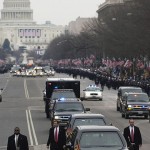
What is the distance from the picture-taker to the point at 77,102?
116 ft

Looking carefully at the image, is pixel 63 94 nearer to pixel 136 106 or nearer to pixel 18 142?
pixel 136 106

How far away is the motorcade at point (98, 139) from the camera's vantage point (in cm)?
1983

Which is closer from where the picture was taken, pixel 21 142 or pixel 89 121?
pixel 21 142

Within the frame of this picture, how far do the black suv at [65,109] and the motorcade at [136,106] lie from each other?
7.17m

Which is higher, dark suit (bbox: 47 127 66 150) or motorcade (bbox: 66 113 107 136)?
motorcade (bbox: 66 113 107 136)

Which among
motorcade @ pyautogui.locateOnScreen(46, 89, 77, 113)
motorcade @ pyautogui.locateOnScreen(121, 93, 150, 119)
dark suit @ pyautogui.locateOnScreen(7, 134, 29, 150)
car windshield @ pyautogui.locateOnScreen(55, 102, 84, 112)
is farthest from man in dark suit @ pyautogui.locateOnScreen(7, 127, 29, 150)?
motorcade @ pyautogui.locateOnScreen(46, 89, 77, 113)

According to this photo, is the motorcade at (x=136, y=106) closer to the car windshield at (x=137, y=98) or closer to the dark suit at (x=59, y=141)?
the car windshield at (x=137, y=98)

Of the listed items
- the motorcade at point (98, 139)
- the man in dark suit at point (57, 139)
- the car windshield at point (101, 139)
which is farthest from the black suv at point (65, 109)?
the car windshield at point (101, 139)

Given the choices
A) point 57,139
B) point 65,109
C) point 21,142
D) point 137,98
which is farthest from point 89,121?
point 137,98

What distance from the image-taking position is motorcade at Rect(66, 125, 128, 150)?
65.1ft

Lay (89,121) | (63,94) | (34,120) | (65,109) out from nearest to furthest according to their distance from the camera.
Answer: (89,121) → (65,109) → (34,120) → (63,94)

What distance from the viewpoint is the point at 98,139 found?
66.3 ft

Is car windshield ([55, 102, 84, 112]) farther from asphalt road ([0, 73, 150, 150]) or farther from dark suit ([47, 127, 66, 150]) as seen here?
dark suit ([47, 127, 66, 150])

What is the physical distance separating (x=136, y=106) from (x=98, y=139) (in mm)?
22258
